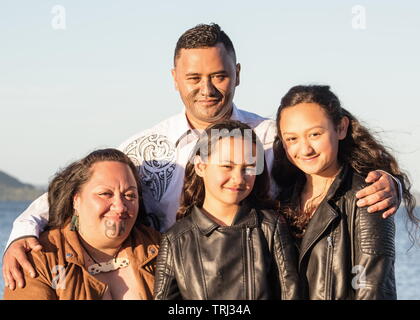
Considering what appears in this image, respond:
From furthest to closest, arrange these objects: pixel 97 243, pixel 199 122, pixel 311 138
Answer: pixel 199 122
pixel 97 243
pixel 311 138

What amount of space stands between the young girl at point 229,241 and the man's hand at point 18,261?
2.70 feet

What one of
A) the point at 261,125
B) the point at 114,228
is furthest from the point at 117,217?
the point at 261,125

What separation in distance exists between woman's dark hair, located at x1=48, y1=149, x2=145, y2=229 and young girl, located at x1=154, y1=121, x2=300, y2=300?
24.2 inches

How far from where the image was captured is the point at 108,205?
5.05m

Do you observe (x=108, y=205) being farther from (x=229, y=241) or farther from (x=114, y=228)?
(x=229, y=241)

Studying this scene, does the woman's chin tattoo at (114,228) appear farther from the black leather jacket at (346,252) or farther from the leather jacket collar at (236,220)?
the black leather jacket at (346,252)

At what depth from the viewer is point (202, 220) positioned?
16.3 ft

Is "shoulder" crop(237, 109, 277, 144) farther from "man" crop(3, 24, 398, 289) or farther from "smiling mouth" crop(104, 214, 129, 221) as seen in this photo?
"smiling mouth" crop(104, 214, 129, 221)

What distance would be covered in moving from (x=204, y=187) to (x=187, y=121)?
3.84 ft

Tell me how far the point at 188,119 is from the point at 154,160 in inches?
18.2

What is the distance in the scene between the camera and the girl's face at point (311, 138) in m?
4.96
